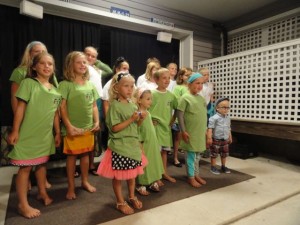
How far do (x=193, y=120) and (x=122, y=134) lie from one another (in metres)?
0.86

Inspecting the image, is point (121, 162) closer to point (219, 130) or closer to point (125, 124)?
point (125, 124)

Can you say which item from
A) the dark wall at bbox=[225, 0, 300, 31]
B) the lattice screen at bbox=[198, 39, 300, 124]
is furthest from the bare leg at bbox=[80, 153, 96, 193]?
the dark wall at bbox=[225, 0, 300, 31]

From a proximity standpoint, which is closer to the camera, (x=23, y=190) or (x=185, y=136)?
(x=23, y=190)

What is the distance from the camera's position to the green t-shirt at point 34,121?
167cm

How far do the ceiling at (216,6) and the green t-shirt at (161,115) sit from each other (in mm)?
2303

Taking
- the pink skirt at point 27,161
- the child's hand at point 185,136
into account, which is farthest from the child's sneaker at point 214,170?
the pink skirt at point 27,161

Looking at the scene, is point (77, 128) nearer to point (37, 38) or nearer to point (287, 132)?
point (37, 38)

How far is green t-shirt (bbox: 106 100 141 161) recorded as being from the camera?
171 cm

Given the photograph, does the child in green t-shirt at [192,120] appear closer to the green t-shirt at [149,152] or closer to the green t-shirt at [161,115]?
the green t-shirt at [161,115]

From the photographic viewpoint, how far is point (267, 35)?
4.15 m

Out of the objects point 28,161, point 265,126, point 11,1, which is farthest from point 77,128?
point 265,126

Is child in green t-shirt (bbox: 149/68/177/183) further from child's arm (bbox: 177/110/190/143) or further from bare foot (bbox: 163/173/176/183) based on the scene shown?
bare foot (bbox: 163/173/176/183)

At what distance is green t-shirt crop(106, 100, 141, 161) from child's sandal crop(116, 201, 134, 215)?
397 mm

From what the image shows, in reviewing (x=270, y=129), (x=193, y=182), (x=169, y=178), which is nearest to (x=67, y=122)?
(x=169, y=178)
